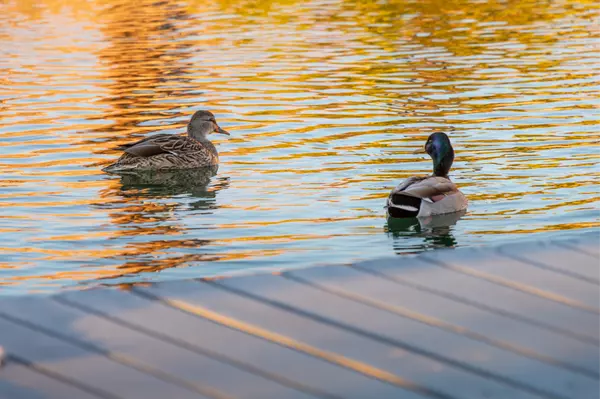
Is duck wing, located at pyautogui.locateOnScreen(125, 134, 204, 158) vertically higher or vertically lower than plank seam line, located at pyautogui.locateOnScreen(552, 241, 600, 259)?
lower

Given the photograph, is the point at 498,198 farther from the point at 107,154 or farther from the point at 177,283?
the point at 177,283

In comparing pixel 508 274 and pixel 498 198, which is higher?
pixel 508 274

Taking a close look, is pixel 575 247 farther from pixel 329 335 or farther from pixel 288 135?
pixel 288 135

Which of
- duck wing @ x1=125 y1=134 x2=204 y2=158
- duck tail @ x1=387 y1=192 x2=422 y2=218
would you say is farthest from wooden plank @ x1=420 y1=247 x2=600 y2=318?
duck wing @ x1=125 y1=134 x2=204 y2=158

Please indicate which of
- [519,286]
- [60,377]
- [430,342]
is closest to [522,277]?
[519,286]

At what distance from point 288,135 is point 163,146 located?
2.39m

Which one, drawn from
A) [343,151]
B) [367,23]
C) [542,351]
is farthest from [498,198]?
[367,23]

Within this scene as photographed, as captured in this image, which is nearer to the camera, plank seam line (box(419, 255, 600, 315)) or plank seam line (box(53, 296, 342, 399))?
plank seam line (box(53, 296, 342, 399))

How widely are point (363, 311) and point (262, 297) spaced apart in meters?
0.42

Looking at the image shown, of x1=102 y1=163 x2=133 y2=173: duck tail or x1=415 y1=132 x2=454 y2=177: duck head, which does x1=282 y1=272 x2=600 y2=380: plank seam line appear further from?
x1=102 y1=163 x2=133 y2=173: duck tail

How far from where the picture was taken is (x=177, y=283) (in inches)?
212

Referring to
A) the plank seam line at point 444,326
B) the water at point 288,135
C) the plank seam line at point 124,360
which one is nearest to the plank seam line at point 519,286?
the plank seam line at point 444,326

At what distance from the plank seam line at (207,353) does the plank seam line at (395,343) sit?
0.50 m

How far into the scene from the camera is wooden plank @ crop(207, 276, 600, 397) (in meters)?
4.26
